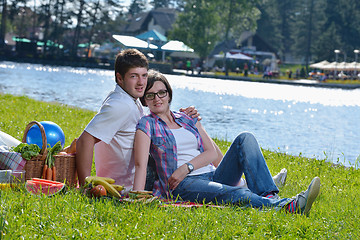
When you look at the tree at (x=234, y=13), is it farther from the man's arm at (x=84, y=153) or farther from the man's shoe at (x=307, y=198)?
the man's shoe at (x=307, y=198)

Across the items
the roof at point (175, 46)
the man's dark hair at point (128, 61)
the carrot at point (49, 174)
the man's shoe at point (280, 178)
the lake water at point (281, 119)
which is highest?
the roof at point (175, 46)

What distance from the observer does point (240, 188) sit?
4918 mm

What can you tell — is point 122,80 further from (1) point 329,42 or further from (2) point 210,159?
(1) point 329,42

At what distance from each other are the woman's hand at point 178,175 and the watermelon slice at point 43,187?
961 millimetres

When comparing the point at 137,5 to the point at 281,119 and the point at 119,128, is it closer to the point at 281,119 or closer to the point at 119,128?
the point at 281,119

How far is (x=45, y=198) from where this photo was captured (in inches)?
178

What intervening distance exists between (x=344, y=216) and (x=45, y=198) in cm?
266

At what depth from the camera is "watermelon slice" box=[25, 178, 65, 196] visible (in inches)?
186

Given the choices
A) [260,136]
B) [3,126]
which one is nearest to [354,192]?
[3,126]

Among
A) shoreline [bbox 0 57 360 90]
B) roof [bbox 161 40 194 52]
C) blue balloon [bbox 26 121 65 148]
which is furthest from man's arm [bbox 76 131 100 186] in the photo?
roof [bbox 161 40 194 52]

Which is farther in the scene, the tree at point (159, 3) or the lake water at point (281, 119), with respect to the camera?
the tree at point (159, 3)

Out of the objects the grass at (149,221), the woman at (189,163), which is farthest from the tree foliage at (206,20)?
the grass at (149,221)

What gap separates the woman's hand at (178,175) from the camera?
16.1 ft

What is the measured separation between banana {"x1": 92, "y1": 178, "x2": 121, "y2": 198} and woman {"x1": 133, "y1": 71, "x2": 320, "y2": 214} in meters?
0.18
